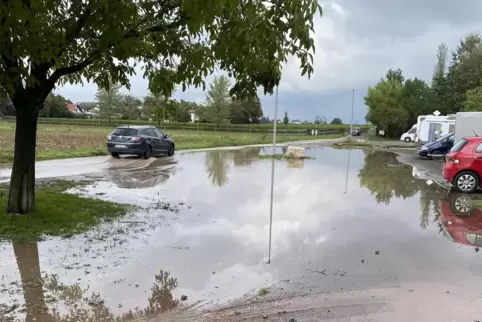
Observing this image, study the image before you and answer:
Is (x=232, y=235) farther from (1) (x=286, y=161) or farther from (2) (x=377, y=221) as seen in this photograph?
(1) (x=286, y=161)

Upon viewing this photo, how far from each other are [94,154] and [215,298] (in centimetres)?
1859

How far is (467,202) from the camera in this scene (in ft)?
38.8

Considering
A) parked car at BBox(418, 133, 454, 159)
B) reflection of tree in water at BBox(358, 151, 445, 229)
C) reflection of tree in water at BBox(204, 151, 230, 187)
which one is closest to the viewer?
reflection of tree in water at BBox(358, 151, 445, 229)

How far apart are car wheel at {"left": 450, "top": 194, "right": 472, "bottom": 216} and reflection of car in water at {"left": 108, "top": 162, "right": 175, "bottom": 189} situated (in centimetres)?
823

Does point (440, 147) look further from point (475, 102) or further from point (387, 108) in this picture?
point (387, 108)

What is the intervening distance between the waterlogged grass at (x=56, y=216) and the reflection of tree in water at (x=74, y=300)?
141 centimetres

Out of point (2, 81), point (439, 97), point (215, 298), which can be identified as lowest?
point (215, 298)

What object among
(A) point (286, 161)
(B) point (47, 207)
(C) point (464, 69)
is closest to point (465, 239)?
(B) point (47, 207)

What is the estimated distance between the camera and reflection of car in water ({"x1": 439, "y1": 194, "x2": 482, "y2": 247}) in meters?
7.96

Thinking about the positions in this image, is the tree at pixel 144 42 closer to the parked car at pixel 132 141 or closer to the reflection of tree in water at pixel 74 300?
the reflection of tree in water at pixel 74 300

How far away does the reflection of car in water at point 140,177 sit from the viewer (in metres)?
13.0

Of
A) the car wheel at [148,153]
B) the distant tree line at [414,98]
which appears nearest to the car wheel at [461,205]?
the car wheel at [148,153]

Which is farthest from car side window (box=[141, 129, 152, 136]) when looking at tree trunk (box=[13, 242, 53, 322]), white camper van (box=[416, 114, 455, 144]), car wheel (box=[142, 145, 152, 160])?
white camper van (box=[416, 114, 455, 144])

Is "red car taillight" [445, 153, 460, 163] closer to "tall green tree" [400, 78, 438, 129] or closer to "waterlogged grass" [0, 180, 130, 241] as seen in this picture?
"waterlogged grass" [0, 180, 130, 241]
